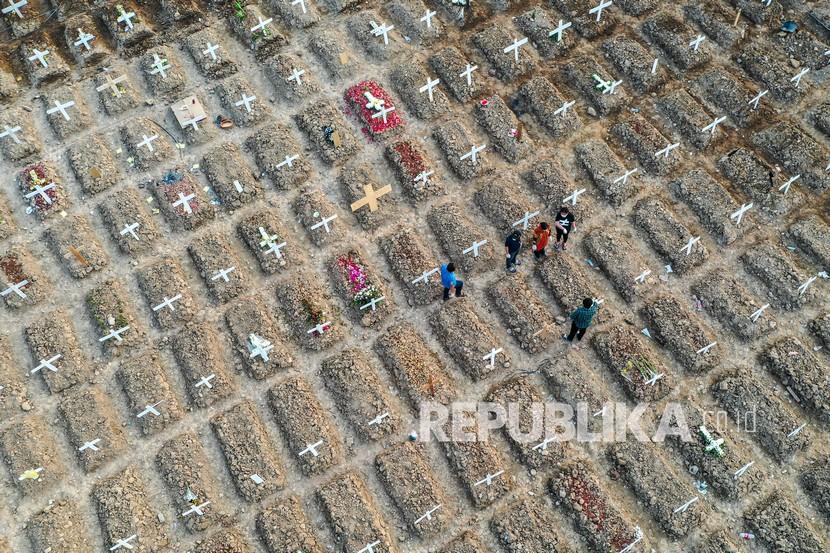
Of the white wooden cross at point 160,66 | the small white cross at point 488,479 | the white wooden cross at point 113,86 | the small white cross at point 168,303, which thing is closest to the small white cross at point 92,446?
the small white cross at point 168,303

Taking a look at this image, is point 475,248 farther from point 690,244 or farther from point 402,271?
point 690,244

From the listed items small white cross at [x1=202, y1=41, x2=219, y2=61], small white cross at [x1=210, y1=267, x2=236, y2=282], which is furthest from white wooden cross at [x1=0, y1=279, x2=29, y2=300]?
small white cross at [x1=202, y1=41, x2=219, y2=61]

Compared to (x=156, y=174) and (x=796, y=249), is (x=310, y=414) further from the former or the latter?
(x=796, y=249)

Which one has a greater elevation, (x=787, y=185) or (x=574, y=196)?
(x=574, y=196)

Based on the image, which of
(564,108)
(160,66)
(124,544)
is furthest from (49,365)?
(564,108)

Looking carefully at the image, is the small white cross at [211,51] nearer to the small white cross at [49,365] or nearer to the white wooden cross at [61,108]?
the white wooden cross at [61,108]

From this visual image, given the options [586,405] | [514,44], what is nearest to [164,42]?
[514,44]
